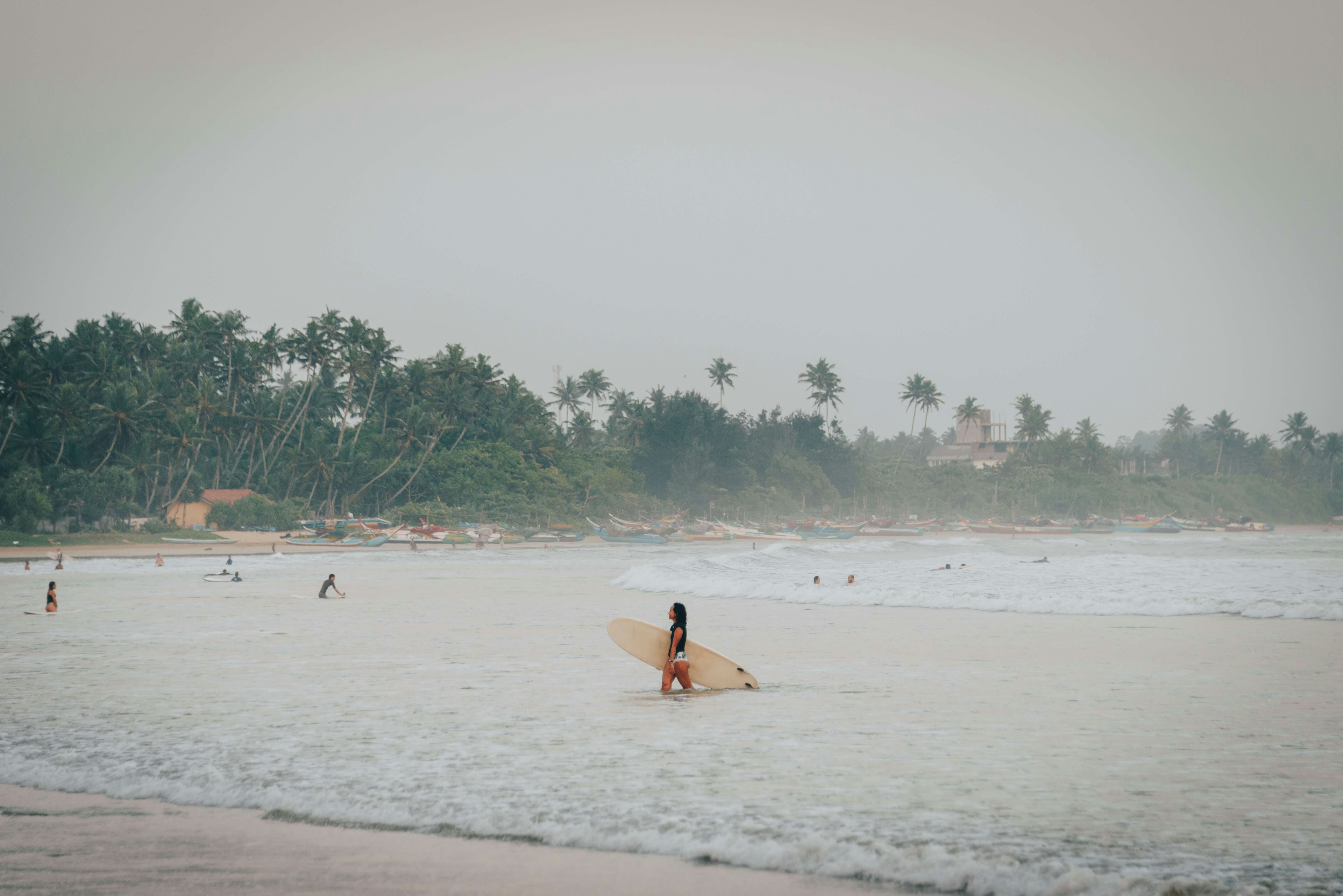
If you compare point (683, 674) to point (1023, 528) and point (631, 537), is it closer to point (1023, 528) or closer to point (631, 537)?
point (631, 537)

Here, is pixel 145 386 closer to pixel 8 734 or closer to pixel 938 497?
pixel 8 734

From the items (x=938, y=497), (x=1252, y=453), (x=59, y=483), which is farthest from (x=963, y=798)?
(x=1252, y=453)

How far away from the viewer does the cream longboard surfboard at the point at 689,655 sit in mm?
13297

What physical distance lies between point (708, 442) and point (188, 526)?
64747 mm

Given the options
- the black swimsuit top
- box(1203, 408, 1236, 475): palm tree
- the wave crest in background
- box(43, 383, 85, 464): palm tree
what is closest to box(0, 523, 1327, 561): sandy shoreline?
box(43, 383, 85, 464): palm tree

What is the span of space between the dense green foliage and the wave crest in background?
4229 cm

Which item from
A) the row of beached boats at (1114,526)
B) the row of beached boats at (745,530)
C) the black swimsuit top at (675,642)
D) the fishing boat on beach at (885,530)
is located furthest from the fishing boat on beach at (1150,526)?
the black swimsuit top at (675,642)

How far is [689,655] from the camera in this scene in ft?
44.2

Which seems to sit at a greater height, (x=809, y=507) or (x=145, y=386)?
(x=145, y=386)

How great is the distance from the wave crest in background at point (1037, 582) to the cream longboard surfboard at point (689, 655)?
50.9 feet

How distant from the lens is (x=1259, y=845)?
6.50 metres

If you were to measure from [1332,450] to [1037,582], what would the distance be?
586 feet

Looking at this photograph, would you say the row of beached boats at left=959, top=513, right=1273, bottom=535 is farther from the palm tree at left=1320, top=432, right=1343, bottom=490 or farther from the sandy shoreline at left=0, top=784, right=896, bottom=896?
the sandy shoreline at left=0, top=784, right=896, bottom=896

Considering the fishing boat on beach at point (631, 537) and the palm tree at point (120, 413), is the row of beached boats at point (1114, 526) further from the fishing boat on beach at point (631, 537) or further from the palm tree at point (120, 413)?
the palm tree at point (120, 413)
